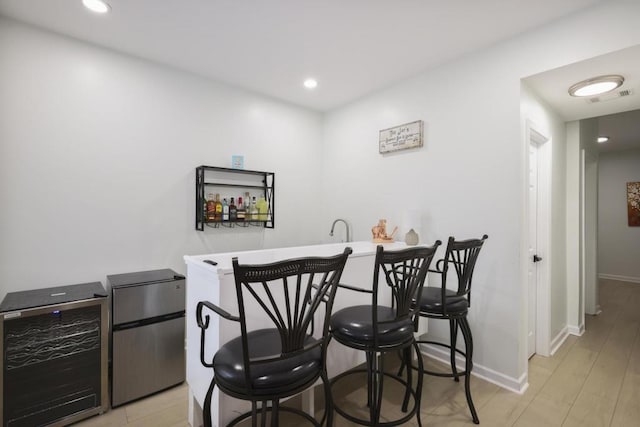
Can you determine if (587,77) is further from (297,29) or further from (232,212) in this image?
(232,212)

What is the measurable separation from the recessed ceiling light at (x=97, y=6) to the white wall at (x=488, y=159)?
101 inches

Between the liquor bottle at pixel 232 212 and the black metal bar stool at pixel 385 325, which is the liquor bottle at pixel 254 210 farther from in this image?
the black metal bar stool at pixel 385 325

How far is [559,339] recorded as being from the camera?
3.08 meters

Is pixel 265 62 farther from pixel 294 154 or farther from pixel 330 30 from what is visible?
pixel 294 154

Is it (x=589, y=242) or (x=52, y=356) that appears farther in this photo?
(x=589, y=242)

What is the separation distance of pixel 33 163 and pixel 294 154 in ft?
8.14

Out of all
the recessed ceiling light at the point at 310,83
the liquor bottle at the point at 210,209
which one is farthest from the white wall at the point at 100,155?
the recessed ceiling light at the point at 310,83

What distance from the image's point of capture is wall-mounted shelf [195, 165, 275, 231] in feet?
9.68

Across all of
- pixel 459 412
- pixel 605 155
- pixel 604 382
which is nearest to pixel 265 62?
pixel 459 412

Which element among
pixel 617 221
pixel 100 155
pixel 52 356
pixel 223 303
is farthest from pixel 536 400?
pixel 617 221

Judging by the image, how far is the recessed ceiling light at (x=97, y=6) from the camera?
77.5 inches

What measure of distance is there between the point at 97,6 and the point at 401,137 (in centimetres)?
270

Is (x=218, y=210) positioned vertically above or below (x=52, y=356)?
above

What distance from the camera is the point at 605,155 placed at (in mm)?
6055
